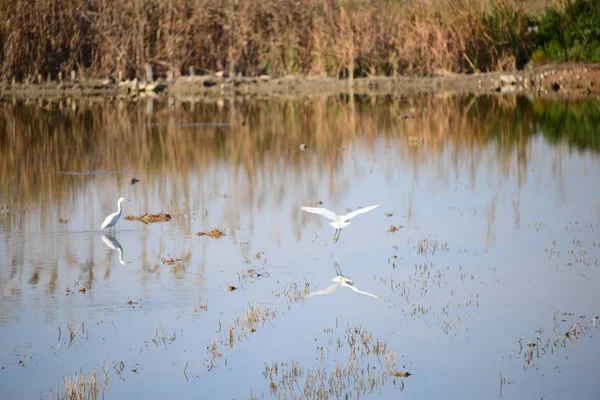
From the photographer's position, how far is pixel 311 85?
28797 mm

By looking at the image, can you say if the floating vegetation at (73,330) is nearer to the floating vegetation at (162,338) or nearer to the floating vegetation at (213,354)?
the floating vegetation at (162,338)

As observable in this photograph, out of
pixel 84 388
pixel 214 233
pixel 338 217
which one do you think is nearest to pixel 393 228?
pixel 338 217

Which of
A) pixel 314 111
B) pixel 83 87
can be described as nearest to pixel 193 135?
pixel 314 111

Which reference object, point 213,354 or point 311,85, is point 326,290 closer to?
point 213,354

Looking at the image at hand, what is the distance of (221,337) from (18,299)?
73.8 inches

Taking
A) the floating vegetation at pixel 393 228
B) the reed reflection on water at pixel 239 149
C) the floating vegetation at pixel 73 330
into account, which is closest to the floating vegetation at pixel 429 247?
the floating vegetation at pixel 393 228

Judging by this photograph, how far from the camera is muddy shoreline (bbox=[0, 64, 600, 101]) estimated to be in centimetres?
2623

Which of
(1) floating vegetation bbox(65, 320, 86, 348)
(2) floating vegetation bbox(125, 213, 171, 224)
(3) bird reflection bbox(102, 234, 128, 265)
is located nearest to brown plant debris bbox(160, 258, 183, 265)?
(3) bird reflection bbox(102, 234, 128, 265)

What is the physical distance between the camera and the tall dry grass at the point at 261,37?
27.8 meters

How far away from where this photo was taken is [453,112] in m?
21.5

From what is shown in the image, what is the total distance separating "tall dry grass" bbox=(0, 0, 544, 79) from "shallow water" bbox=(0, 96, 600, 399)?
34.2ft

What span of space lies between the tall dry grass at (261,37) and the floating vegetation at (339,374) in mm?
21487

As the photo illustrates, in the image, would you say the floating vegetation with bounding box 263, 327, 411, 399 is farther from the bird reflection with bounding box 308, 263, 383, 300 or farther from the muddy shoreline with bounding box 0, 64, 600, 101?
the muddy shoreline with bounding box 0, 64, 600, 101

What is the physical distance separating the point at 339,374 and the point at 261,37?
23312mm
